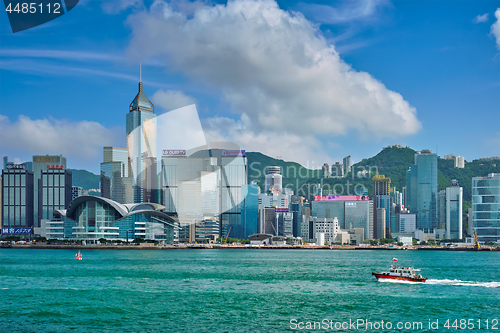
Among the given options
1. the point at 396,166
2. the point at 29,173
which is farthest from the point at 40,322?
the point at 396,166

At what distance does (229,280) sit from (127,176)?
97.9 meters

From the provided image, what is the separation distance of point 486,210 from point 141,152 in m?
74.7

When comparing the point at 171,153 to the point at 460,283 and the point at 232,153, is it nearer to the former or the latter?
the point at 232,153

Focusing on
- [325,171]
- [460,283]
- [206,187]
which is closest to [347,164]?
[325,171]

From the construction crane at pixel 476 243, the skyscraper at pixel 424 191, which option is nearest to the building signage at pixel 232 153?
the skyscraper at pixel 424 191

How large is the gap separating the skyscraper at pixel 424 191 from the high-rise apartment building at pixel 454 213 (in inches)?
361

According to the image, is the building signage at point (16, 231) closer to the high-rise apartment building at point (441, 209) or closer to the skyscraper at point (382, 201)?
the skyscraper at point (382, 201)

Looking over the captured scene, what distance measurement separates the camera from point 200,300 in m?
20.4

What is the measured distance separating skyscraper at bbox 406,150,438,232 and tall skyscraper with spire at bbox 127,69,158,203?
230ft

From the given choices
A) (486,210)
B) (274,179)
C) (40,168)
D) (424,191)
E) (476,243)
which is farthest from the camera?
(274,179)

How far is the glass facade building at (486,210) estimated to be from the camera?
315 ft

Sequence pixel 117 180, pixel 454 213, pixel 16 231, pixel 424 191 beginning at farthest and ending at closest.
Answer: pixel 424 191
pixel 454 213
pixel 117 180
pixel 16 231

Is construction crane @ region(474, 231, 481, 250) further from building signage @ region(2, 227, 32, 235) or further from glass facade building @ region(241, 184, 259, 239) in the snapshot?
building signage @ region(2, 227, 32, 235)

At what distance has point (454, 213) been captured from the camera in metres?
122
